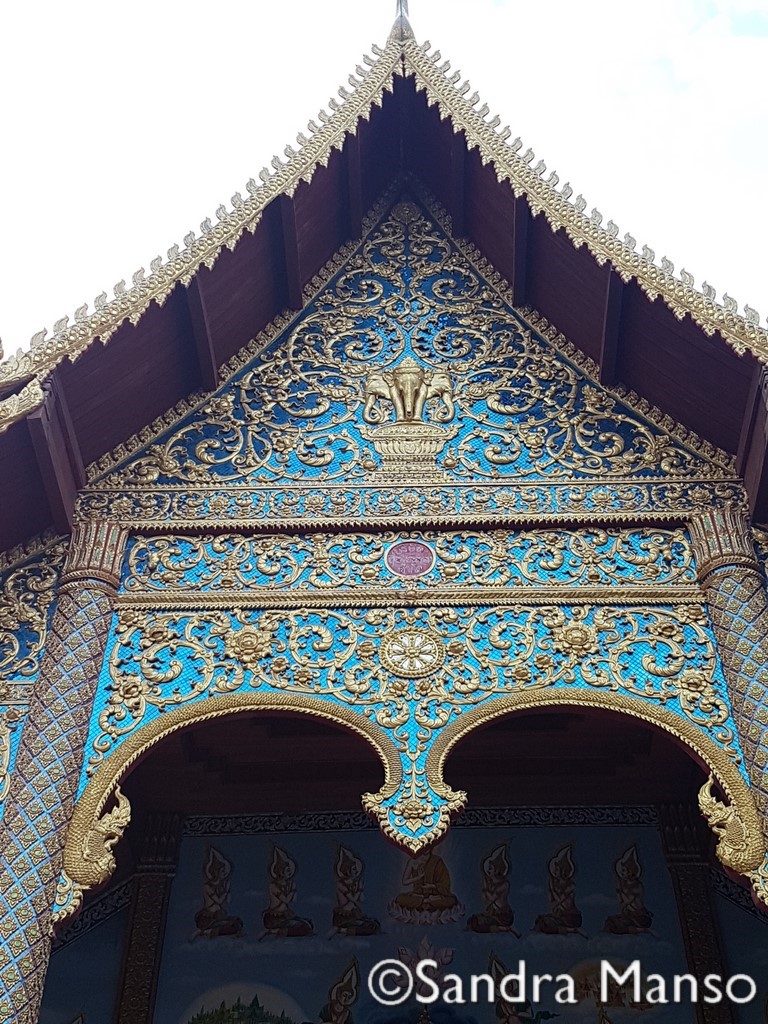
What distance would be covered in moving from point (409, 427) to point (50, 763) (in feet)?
8.73

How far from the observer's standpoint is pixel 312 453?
6.09 m

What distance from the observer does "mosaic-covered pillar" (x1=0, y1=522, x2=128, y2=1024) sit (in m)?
4.18

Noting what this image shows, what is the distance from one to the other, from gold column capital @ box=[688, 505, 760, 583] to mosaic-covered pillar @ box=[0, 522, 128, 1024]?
2.89 metres

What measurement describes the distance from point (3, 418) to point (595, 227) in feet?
10.6

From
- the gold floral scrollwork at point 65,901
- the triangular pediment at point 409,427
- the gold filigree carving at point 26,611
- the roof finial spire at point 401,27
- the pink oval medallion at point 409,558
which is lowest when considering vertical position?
the gold floral scrollwork at point 65,901

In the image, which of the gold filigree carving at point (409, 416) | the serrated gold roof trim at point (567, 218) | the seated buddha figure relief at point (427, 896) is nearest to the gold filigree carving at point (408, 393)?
the gold filigree carving at point (409, 416)

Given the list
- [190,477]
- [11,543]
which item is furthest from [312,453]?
[11,543]

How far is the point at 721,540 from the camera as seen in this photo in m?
5.50

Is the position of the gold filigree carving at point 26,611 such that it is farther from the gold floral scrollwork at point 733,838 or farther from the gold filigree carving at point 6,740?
the gold floral scrollwork at point 733,838

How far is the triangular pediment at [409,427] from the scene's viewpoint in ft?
19.1

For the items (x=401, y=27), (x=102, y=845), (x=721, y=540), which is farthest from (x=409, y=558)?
(x=401, y=27)

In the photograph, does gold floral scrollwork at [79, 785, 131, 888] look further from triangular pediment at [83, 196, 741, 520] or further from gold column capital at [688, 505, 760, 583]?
gold column capital at [688, 505, 760, 583]

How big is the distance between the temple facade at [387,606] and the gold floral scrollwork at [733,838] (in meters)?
0.01

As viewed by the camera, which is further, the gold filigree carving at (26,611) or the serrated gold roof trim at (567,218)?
the serrated gold roof trim at (567,218)
